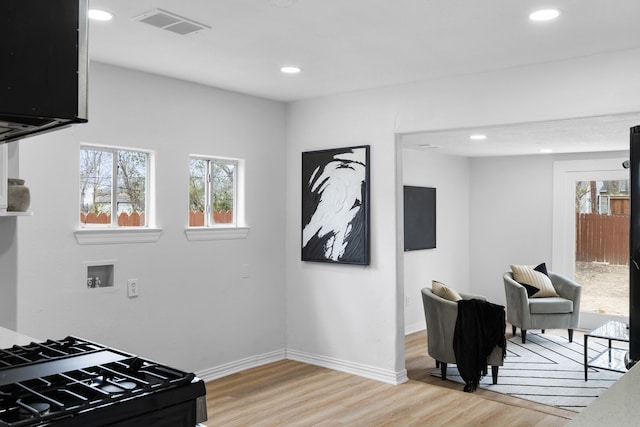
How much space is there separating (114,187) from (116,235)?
0.37 m

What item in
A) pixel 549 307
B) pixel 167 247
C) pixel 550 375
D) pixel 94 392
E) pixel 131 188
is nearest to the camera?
pixel 94 392

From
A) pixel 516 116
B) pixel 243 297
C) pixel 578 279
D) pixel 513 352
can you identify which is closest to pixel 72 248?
pixel 243 297

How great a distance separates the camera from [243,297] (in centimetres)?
502

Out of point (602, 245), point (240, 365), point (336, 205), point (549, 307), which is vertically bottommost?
point (240, 365)

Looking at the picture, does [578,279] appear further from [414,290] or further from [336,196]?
[336,196]

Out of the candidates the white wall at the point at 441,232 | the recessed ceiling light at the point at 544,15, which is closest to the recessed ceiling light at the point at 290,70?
the recessed ceiling light at the point at 544,15

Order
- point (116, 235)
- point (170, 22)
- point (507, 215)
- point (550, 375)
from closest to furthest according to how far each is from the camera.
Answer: point (170, 22), point (116, 235), point (550, 375), point (507, 215)

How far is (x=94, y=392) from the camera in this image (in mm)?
1563

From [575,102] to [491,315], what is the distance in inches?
70.7

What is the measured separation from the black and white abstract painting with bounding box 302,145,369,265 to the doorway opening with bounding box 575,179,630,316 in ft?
13.5

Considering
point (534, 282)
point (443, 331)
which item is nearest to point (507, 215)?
point (534, 282)

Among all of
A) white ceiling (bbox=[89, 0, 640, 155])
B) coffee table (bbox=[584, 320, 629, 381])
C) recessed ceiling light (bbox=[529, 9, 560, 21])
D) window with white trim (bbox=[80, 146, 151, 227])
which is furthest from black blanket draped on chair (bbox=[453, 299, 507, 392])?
window with white trim (bbox=[80, 146, 151, 227])

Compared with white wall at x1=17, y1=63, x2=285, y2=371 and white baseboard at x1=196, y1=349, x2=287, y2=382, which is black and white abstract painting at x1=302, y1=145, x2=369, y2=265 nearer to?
white wall at x1=17, y1=63, x2=285, y2=371

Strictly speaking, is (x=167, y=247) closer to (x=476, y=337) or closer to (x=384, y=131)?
(x=384, y=131)
